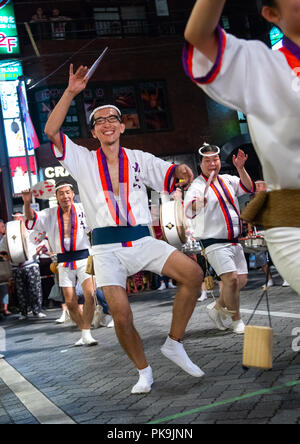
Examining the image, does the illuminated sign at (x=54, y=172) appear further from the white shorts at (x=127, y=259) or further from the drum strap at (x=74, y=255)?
the white shorts at (x=127, y=259)

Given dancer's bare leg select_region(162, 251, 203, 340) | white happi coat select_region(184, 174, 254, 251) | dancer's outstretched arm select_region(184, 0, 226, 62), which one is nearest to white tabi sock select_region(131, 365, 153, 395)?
dancer's bare leg select_region(162, 251, 203, 340)

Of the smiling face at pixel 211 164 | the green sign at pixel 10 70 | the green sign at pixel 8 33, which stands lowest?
the smiling face at pixel 211 164

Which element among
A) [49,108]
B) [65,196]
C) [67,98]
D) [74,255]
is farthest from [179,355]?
[49,108]

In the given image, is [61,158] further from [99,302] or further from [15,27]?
[15,27]

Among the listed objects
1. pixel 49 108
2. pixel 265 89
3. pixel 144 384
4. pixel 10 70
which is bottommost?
→ pixel 144 384

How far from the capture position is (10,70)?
20734 mm

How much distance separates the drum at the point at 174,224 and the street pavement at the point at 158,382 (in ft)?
3.98

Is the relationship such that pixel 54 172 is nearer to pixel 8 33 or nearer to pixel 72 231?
pixel 8 33

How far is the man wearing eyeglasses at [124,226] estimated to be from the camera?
471 cm

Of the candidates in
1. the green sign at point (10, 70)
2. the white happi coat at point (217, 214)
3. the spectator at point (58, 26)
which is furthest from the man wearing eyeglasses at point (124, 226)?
the spectator at point (58, 26)

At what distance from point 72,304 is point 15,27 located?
15.7 metres

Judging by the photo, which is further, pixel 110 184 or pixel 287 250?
pixel 110 184

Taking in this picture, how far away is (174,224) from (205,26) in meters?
5.71

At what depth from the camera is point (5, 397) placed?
17.4ft
